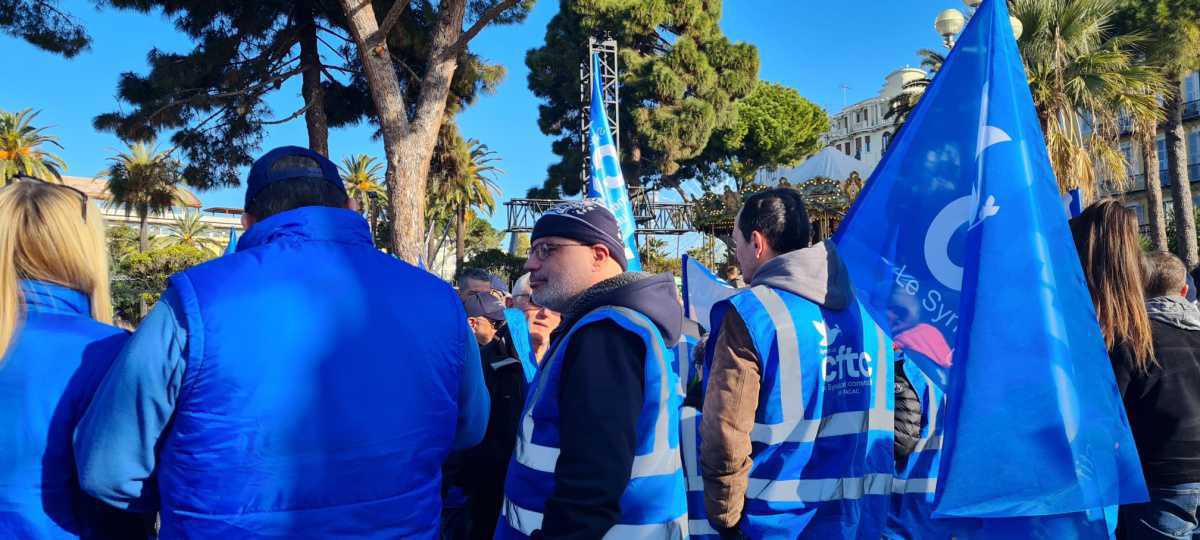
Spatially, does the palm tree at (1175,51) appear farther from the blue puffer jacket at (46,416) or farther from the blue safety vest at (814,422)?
the blue puffer jacket at (46,416)

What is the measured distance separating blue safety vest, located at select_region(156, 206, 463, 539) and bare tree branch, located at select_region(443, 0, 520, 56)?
795cm

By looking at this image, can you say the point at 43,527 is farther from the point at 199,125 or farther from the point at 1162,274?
the point at 199,125

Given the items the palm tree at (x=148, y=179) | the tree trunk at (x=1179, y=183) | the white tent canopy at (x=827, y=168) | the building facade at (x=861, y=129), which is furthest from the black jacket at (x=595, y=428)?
the building facade at (x=861, y=129)

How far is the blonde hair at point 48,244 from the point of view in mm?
1866

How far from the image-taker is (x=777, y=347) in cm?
262

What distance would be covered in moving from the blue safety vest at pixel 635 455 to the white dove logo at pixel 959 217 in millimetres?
916

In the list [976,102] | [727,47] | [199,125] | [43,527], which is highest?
[727,47]

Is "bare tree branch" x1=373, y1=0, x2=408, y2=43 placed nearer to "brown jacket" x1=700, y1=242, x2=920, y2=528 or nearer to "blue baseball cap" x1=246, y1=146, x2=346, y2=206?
"brown jacket" x1=700, y1=242, x2=920, y2=528

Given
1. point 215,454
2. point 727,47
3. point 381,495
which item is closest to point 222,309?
point 215,454

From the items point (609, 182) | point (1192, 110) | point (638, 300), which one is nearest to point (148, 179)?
point (609, 182)

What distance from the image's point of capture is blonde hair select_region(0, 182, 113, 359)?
1.87 m

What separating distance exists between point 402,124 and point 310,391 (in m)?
7.99

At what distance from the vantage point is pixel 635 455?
1950 millimetres

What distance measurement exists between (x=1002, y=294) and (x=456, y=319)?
1.32 metres
